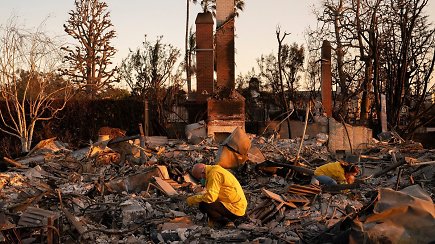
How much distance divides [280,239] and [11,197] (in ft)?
20.6

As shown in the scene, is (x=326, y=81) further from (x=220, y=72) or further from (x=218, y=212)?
(x=218, y=212)

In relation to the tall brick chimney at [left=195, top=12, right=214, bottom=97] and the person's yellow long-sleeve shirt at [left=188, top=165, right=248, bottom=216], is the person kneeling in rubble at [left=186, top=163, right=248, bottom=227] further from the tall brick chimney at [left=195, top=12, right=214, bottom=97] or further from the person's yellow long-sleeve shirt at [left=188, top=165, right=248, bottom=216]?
the tall brick chimney at [left=195, top=12, right=214, bottom=97]

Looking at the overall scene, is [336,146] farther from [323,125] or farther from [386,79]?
[386,79]

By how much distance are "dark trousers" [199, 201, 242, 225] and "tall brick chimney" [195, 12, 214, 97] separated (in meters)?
10.8

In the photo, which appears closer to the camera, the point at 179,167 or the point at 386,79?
the point at 179,167

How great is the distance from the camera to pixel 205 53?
2041cm

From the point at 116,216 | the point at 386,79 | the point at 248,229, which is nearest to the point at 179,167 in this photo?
the point at 116,216

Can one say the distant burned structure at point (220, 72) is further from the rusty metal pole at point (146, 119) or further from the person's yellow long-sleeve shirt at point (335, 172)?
the person's yellow long-sleeve shirt at point (335, 172)

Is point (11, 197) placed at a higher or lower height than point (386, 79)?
lower

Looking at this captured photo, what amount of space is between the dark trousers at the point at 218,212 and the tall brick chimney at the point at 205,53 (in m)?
10.8

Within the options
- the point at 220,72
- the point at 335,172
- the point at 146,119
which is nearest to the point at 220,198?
the point at 335,172

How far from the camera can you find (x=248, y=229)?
934 cm

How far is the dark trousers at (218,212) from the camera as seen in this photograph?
951 centimetres

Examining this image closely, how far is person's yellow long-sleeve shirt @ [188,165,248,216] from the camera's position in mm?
9323
